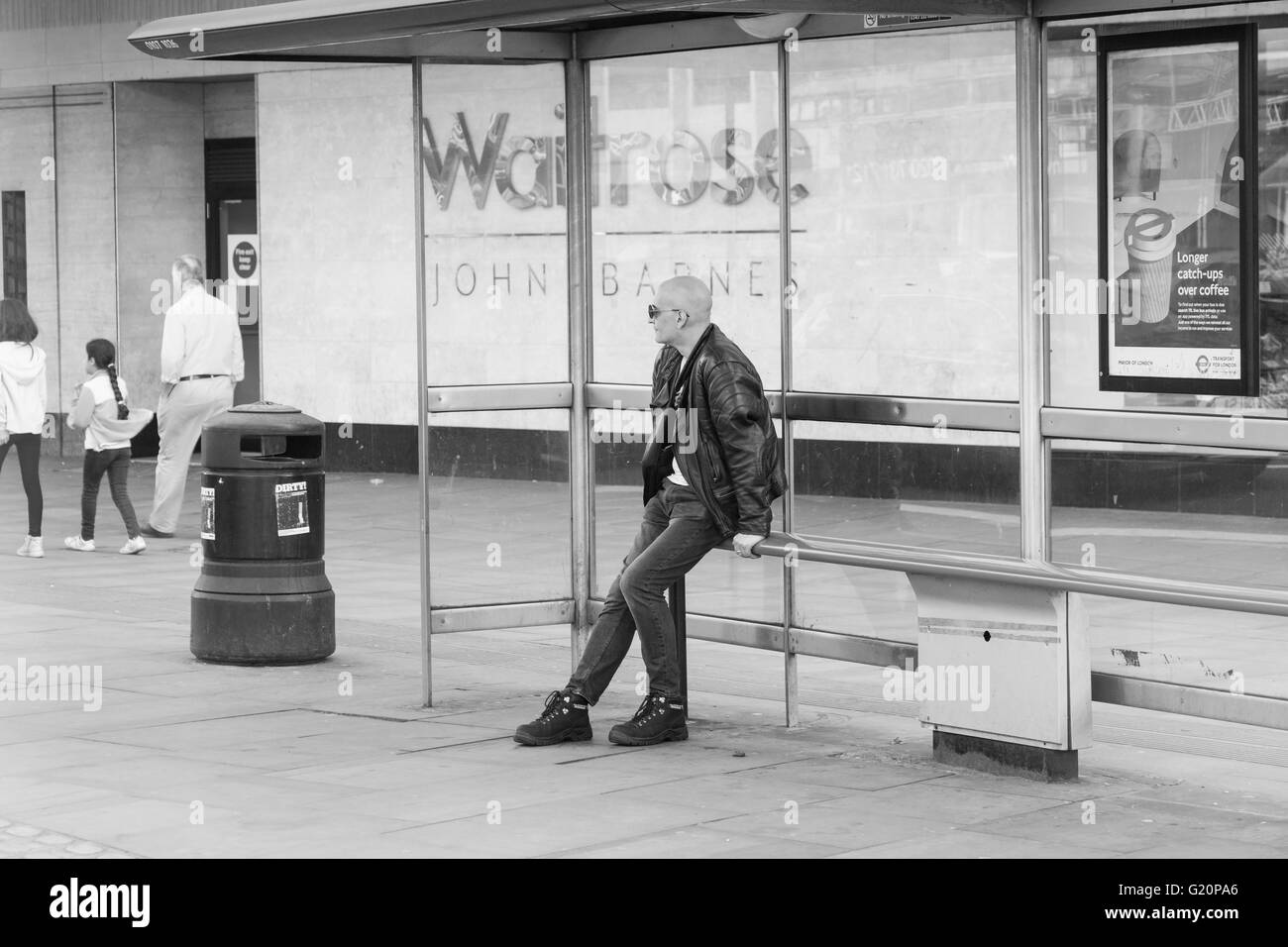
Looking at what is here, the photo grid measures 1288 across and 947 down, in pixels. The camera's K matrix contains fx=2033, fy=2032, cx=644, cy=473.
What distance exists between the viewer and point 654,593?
747 cm

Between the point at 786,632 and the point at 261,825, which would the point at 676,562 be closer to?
the point at 786,632

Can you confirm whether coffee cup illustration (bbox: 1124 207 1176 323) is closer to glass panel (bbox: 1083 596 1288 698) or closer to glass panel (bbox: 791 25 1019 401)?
glass panel (bbox: 791 25 1019 401)

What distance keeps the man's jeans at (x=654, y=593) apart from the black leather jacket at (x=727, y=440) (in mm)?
95

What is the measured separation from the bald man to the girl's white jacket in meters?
6.78

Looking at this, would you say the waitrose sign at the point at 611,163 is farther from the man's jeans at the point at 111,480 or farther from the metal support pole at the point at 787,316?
the man's jeans at the point at 111,480

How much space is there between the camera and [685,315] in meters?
7.47

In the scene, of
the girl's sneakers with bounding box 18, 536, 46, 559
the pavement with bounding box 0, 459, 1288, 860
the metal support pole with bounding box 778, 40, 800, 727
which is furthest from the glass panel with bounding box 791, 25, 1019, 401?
the girl's sneakers with bounding box 18, 536, 46, 559

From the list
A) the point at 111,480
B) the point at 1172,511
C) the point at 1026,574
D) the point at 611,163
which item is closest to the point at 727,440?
the point at 1026,574

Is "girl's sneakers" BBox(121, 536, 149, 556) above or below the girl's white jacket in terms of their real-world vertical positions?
below

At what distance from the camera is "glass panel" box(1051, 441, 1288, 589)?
6.62 meters

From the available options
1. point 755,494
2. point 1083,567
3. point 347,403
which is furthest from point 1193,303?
point 347,403

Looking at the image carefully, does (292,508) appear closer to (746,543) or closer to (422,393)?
(422,393)

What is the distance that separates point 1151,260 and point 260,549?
4.43 m

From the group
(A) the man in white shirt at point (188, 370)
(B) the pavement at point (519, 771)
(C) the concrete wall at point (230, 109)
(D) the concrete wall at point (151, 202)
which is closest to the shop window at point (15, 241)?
(D) the concrete wall at point (151, 202)
